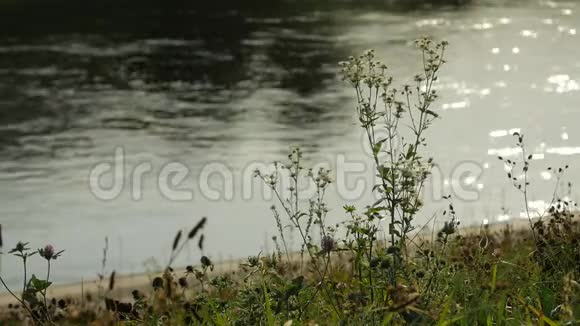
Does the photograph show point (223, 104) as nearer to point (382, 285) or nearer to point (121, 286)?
point (121, 286)

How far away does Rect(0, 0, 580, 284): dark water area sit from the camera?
1007cm

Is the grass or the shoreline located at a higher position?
the grass

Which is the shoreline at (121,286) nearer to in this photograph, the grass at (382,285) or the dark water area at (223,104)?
the dark water area at (223,104)

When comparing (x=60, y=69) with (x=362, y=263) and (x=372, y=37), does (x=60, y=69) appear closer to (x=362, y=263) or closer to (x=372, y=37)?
(x=372, y=37)

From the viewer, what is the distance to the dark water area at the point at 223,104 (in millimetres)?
10070

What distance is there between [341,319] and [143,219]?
6.13 meters

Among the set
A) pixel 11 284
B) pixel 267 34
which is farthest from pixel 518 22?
pixel 11 284

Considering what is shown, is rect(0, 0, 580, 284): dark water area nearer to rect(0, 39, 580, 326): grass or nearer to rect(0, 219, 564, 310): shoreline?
rect(0, 219, 564, 310): shoreline

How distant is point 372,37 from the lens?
22.9m

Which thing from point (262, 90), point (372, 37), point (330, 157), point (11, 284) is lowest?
point (11, 284)

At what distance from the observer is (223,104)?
16.0 meters

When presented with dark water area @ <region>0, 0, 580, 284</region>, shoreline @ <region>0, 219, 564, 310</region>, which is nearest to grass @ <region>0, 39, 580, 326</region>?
shoreline @ <region>0, 219, 564, 310</region>

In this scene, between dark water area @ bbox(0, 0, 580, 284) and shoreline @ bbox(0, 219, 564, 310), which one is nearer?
shoreline @ bbox(0, 219, 564, 310)

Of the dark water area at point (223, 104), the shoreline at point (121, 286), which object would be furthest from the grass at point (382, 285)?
the dark water area at point (223, 104)
